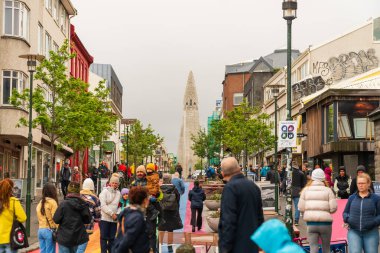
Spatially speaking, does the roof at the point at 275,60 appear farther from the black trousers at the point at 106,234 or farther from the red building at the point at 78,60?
the black trousers at the point at 106,234

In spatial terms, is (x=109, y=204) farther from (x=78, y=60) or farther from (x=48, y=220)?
(x=78, y=60)

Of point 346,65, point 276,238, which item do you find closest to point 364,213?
point 276,238

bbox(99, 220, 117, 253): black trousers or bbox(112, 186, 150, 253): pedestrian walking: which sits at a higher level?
bbox(112, 186, 150, 253): pedestrian walking

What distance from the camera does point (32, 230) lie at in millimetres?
23953

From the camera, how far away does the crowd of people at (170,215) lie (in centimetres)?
845

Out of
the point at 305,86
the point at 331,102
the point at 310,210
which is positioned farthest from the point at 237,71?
the point at 310,210

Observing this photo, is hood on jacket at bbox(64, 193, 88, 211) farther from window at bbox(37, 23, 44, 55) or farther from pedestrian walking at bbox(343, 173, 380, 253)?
window at bbox(37, 23, 44, 55)

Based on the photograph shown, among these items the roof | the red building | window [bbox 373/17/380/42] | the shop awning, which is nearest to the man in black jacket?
the shop awning

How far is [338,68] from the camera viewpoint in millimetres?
61875

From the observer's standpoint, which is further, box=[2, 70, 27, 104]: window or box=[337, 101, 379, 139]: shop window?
box=[337, 101, 379, 139]: shop window

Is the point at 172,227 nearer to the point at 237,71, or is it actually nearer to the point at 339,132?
the point at 339,132

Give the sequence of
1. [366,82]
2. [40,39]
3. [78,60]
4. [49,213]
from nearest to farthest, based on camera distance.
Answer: [49,213] < [40,39] < [366,82] < [78,60]

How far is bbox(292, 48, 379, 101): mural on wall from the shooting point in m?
60.5

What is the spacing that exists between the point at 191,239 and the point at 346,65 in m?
48.9
